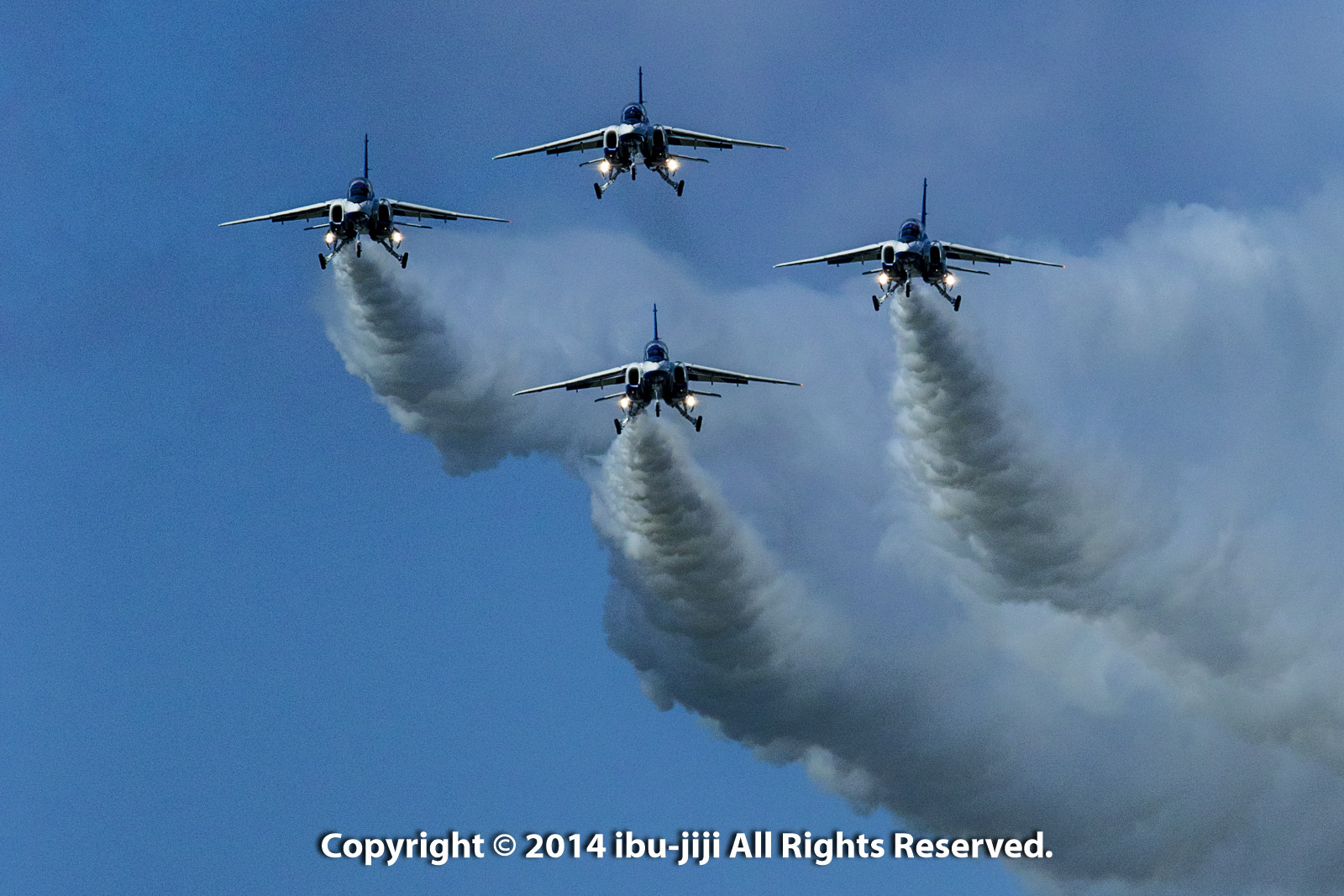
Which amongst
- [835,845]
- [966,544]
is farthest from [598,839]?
[966,544]

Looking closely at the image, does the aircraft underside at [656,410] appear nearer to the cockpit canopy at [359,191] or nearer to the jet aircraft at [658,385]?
the jet aircraft at [658,385]

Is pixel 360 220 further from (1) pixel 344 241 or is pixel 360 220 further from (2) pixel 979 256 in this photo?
(2) pixel 979 256

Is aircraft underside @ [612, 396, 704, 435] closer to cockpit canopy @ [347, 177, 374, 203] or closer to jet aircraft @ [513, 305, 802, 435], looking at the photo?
jet aircraft @ [513, 305, 802, 435]

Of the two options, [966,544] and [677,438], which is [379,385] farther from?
[966,544]

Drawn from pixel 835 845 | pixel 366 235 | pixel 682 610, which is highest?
pixel 366 235

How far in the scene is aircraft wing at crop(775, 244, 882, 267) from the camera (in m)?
155

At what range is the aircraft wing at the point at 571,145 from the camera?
157325 millimetres

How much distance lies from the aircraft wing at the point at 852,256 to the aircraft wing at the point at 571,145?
32.2 ft

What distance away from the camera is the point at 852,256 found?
15600 cm

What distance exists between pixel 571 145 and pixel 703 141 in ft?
19.4

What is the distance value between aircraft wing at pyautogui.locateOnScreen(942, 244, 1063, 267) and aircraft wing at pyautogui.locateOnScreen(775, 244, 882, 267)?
3.50 metres

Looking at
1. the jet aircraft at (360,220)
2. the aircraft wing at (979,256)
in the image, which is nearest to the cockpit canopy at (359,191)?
the jet aircraft at (360,220)

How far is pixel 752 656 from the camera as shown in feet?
518

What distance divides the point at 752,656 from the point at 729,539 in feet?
17.6
